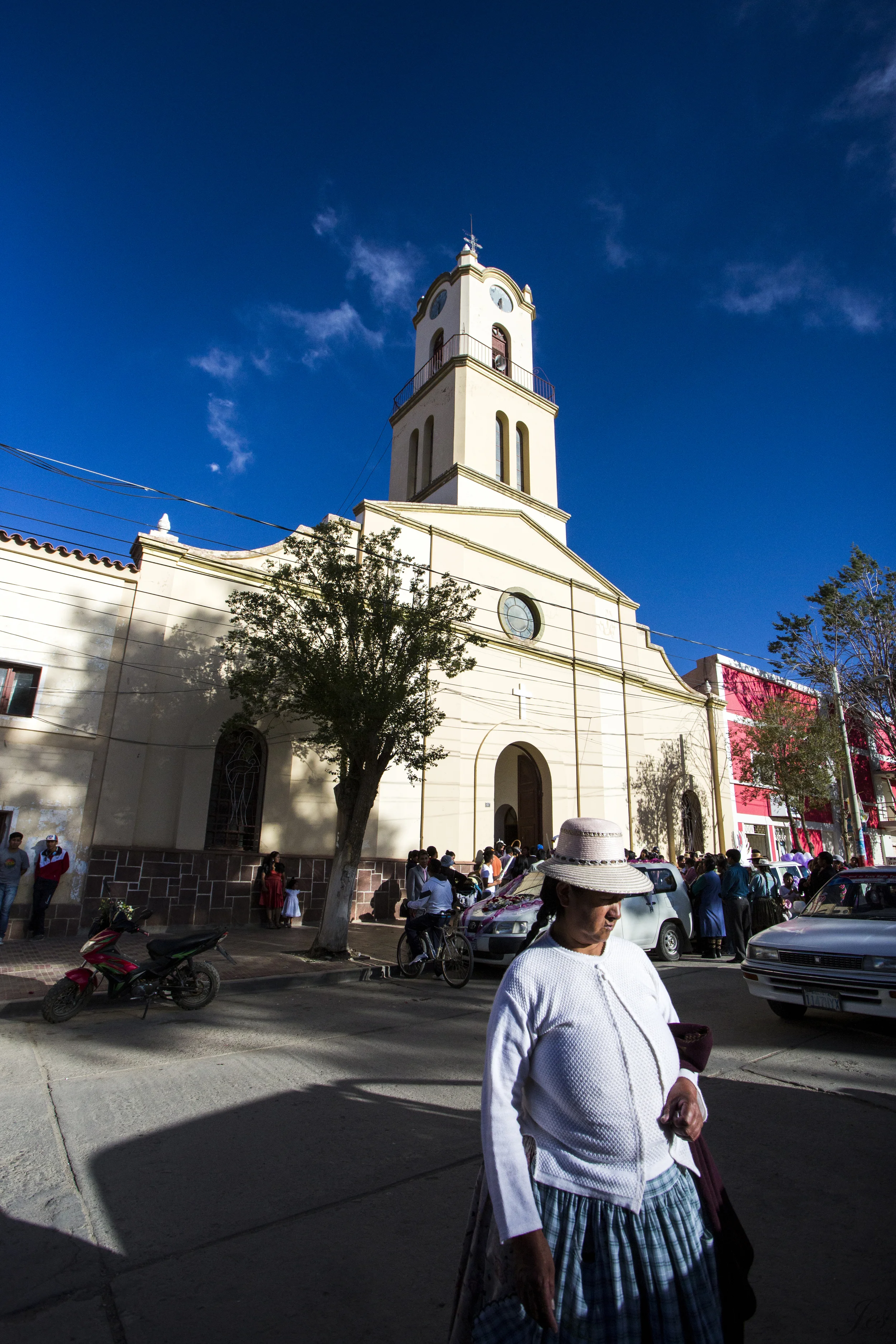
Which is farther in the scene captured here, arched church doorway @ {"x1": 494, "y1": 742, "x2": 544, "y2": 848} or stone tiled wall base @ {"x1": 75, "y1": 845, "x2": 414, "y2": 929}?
arched church doorway @ {"x1": 494, "y1": 742, "x2": 544, "y2": 848}

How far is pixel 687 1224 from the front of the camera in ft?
5.79

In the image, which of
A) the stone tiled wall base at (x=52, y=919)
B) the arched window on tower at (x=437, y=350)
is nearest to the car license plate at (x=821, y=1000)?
the stone tiled wall base at (x=52, y=919)

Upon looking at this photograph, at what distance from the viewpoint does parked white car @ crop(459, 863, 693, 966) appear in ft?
32.3

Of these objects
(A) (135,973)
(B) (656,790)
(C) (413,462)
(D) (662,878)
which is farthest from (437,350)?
(A) (135,973)

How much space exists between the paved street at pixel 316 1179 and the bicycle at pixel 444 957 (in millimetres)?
2504

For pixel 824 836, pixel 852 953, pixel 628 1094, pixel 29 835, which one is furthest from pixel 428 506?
pixel 824 836

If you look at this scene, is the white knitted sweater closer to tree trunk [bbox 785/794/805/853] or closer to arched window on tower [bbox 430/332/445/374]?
arched window on tower [bbox 430/332/445/374]

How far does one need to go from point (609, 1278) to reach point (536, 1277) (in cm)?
20

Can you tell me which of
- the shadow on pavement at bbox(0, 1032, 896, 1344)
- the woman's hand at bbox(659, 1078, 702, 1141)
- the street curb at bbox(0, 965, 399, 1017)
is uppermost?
the woman's hand at bbox(659, 1078, 702, 1141)

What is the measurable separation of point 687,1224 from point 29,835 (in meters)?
13.3

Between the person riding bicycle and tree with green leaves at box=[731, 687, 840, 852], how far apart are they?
1887cm

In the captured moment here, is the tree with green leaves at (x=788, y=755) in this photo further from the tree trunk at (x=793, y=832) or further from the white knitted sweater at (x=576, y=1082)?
the white knitted sweater at (x=576, y=1082)

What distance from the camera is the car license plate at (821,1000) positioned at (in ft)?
20.3

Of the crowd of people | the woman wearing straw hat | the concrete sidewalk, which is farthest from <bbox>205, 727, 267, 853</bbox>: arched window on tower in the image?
the woman wearing straw hat
